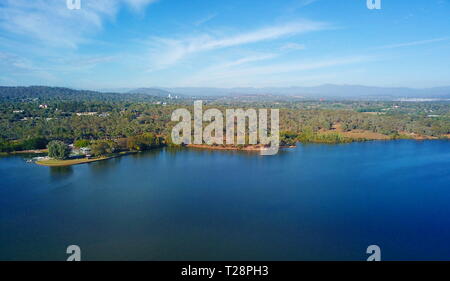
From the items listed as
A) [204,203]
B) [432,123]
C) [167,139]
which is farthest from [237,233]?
[432,123]

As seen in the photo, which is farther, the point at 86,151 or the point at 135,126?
the point at 135,126

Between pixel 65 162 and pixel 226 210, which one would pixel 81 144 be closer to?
pixel 65 162

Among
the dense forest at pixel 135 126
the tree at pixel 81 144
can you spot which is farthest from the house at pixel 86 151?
the dense forest at pixel 135 126

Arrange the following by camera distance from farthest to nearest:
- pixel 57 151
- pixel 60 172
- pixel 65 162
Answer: pixel 57 151, pixel 65 162, pixel 60 172

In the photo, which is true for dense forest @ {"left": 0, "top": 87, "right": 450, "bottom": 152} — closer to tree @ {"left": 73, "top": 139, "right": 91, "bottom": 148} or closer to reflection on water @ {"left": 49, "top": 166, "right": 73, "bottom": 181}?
tree @ {"left": 73, "top": 139, "right": 91, "bottom": 148}

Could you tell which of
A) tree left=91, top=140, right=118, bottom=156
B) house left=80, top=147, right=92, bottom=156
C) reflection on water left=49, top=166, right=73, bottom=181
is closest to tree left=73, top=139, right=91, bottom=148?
house left=80, top=147, right=92, bottom=156

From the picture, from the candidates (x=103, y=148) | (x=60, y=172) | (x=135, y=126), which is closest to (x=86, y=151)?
(x=103, y=148)

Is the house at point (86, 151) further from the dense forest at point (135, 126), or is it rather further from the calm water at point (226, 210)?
the dense forest at point (135, 126)
